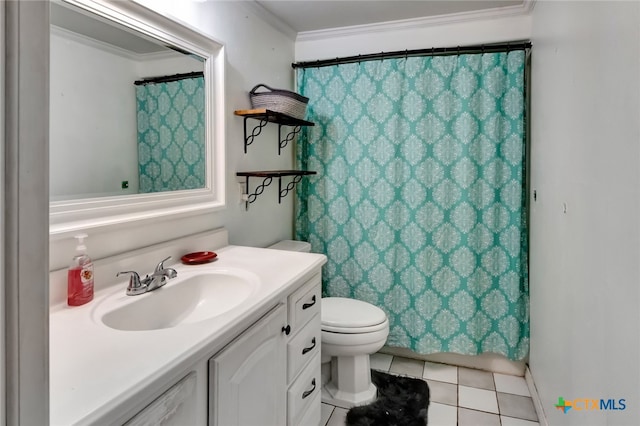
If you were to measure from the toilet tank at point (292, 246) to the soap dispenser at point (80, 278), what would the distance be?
123 cm

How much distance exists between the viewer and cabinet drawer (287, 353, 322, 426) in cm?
138

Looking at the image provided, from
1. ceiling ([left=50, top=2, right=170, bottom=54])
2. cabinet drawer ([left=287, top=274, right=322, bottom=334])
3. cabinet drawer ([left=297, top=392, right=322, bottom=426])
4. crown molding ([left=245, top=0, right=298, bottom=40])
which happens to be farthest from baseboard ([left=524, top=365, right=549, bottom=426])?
crown molding ([left=245, top=0, right=298, bottom=40])

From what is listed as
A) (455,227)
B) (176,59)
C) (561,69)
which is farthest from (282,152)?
(561,69)

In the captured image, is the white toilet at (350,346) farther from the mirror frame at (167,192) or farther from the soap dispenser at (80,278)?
the soap dispenser at (80,278)

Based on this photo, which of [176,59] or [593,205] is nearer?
[593,205]

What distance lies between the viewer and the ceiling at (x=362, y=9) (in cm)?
207

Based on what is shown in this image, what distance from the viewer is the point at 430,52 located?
7.36ft

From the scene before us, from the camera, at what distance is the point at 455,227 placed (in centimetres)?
225

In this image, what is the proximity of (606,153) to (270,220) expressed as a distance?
172 centimetres

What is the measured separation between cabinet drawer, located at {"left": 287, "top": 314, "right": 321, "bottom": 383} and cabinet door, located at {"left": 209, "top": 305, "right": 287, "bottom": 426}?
5 cm

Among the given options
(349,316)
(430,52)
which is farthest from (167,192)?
(430,52)

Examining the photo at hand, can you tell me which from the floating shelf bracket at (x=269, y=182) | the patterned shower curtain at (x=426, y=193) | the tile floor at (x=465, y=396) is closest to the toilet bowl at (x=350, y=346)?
the tile floor at (x=465, y=396)

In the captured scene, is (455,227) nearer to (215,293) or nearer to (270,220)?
(270,220)

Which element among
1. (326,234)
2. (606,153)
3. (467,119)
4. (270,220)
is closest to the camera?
(606,153)
